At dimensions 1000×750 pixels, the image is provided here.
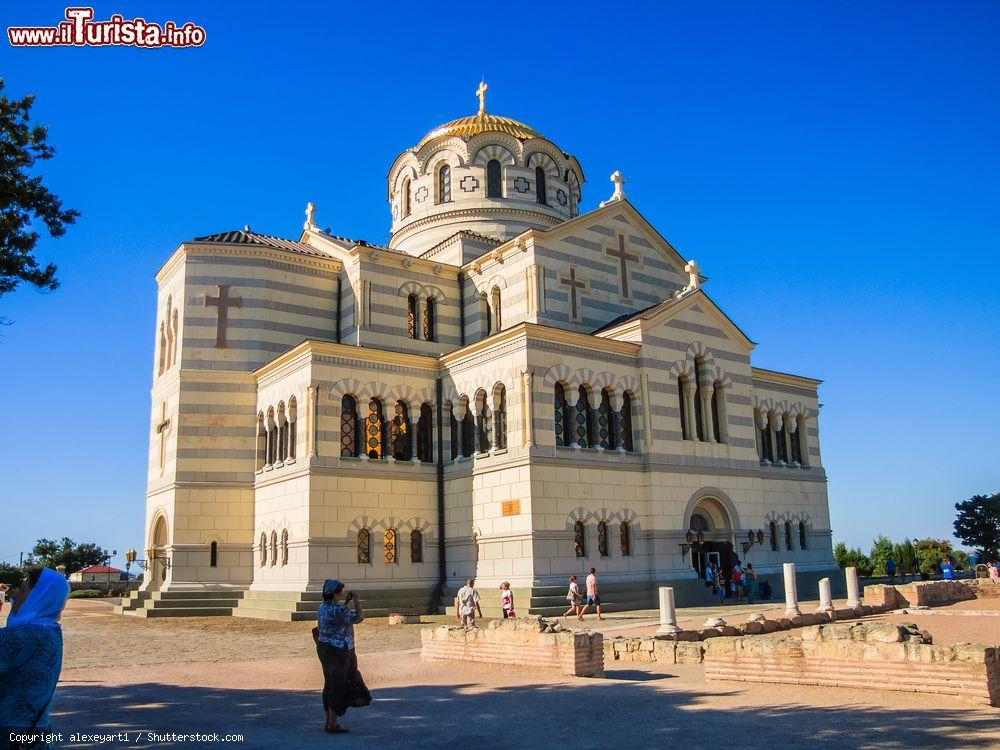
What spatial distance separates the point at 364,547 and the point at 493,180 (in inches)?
753

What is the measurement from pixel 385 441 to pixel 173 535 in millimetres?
8579

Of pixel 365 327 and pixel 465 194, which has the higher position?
pixel 465 194

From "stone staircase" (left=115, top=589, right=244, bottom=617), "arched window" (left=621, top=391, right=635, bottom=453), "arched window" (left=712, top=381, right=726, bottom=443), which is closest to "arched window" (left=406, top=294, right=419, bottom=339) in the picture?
"arched window" (left=621, top=391, right=635, bottom=453)

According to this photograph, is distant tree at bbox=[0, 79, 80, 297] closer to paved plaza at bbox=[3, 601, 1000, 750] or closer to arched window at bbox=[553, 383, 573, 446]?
paved plaza at bbox=[3, 601, 1000, 750]

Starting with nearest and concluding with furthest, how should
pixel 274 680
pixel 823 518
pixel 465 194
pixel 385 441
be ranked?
pixel 274 680 < pixel 385 441 < pixel 823 518 < pixel 465 194

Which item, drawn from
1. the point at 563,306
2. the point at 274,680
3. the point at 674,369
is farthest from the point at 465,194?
the point at 274,680

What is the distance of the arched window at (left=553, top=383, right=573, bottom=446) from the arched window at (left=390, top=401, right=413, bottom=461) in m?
5.43

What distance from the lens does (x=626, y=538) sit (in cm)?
2895

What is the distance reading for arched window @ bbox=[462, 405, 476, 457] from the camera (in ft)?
98.5

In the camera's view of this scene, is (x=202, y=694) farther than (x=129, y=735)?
Yes

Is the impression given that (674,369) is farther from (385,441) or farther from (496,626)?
(496,626)

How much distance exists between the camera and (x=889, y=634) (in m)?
11.8

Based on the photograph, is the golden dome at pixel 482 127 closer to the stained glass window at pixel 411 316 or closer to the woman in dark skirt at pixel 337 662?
the stained glass window at pixel 411 316

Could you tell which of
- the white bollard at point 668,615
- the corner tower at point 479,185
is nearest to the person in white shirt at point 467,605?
the white bollard at point 668,615
